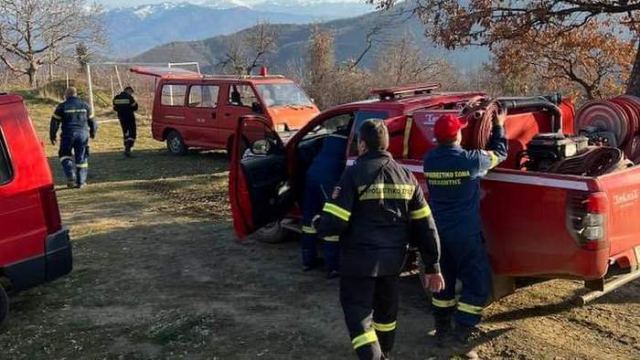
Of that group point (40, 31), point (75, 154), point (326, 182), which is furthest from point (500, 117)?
point (40, 31)

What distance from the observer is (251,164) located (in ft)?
21.0

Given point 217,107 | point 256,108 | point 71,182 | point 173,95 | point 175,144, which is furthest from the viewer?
point 175,144

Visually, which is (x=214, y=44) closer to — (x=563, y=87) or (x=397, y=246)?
(x=563, y=87)

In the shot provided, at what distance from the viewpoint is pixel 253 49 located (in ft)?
119

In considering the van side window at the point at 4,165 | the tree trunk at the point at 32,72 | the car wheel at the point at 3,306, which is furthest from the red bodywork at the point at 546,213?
the tree trunk at the point at 32,72

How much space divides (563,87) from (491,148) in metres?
15.2

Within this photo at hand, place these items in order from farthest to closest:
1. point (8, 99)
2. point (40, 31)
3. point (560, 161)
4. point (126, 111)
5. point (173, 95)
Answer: point (40, 31) → point (173, 95) → point (126, 111) → point (8, 99) → point (560, 161)

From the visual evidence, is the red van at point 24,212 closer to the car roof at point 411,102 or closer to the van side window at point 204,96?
the car roof at point 411,102

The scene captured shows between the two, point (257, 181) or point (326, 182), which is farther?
point (257, 181)

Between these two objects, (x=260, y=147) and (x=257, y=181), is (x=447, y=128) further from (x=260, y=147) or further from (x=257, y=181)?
(x=260, y=147)

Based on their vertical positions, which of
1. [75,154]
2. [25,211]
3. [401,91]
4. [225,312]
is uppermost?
[401,91]

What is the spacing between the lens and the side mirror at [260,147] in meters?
6.58

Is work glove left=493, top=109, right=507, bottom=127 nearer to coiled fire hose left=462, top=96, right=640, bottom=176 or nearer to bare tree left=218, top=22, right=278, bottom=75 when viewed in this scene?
coiled fire hose left=462, top=96, right=640, bottom=176

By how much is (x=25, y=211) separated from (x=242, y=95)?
816 cm
